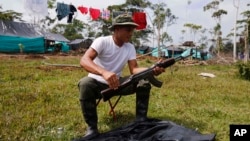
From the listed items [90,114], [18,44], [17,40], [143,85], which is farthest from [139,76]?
[17,40]

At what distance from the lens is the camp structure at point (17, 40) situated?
101ft

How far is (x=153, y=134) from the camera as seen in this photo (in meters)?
3.99

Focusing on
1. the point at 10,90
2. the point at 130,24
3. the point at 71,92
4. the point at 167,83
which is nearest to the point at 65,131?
the point at 130,24

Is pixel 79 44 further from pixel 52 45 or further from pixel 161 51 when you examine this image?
pixel 161 51

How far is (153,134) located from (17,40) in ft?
97.4

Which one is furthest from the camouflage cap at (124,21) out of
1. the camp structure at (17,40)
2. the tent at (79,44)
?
the tent at (79,44)

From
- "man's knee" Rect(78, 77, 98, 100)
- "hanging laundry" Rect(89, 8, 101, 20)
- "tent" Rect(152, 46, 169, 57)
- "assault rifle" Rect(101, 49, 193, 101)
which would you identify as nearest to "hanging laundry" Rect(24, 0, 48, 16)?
"hanging laundry" Rect(89, 8, 101, 20)

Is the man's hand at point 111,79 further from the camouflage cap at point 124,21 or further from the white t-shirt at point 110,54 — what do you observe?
the camouflage cap at point 124,21

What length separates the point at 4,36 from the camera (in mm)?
31234

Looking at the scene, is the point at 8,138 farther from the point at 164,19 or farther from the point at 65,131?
the point at 164,19

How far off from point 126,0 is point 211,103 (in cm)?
4392

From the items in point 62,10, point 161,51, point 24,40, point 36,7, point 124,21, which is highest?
point 62,10

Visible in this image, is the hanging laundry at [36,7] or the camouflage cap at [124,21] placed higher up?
the hanging laundry at [36,7]

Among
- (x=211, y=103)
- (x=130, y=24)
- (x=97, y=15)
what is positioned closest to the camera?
(x=130, y=24)
